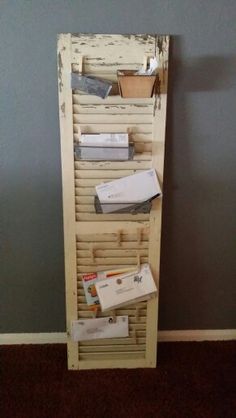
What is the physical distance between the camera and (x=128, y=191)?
4.53 ft

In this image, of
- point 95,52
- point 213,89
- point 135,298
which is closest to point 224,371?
point 135,298

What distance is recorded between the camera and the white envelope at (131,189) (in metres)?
1.37

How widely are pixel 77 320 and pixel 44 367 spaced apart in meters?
0.27

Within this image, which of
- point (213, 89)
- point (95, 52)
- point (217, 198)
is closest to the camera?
point (95, 52)

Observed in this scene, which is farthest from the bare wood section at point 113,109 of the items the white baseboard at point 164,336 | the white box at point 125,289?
the white baseboard at point 164,336

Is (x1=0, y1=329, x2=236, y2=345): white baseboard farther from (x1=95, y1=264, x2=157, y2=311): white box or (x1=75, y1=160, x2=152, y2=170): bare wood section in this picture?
(x1=75, y1=160, x2=152, y2=170): bare wood section

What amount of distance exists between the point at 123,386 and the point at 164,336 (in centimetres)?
32

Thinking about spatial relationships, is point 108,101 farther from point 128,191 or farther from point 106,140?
point 128,191

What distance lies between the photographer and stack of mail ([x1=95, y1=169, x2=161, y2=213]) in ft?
4.51

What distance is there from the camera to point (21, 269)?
157cm

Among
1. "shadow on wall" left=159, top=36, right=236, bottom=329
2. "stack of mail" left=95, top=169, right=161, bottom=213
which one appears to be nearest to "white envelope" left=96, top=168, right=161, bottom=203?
"stack of mail" left=95, top=169, right=161, bottom=213

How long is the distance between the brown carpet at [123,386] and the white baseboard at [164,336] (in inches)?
1.0

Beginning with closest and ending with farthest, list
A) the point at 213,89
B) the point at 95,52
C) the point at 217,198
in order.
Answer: the point at 95,52, the point at 213,89, the point at 217,198

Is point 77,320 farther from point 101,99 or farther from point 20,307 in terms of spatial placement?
point 101,99
